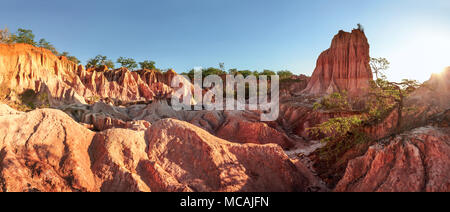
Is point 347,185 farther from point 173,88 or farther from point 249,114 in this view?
point 173,88

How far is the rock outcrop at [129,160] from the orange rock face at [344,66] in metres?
21.6

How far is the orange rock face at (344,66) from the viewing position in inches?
951

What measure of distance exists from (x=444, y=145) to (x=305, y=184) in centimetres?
268

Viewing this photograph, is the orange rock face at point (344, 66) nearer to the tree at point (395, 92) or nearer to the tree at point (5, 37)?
the tree at point (395, 92)

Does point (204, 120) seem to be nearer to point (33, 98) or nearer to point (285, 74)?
point (33, 98)

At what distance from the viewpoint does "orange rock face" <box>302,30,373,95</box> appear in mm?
24156

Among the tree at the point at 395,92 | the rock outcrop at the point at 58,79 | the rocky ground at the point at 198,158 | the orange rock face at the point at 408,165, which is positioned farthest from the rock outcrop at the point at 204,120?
the orange rock face at the point at 408,165

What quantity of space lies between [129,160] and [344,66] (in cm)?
2593

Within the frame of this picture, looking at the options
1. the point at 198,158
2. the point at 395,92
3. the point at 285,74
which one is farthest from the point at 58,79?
the point at 285,74

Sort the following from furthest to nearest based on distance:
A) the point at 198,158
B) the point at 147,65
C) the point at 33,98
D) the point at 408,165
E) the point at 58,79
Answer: the point at 147,65 → the point at 58,79 → the point at 33,98 → the point at 198,158 → the point at 408,165

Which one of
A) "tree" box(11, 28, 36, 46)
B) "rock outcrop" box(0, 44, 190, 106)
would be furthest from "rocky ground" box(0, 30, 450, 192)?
"tree" box(11, 28, 36, 46)

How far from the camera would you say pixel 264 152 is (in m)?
5.67

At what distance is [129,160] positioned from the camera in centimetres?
466

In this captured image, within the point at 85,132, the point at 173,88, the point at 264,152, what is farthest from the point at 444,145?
the point at 173,88
